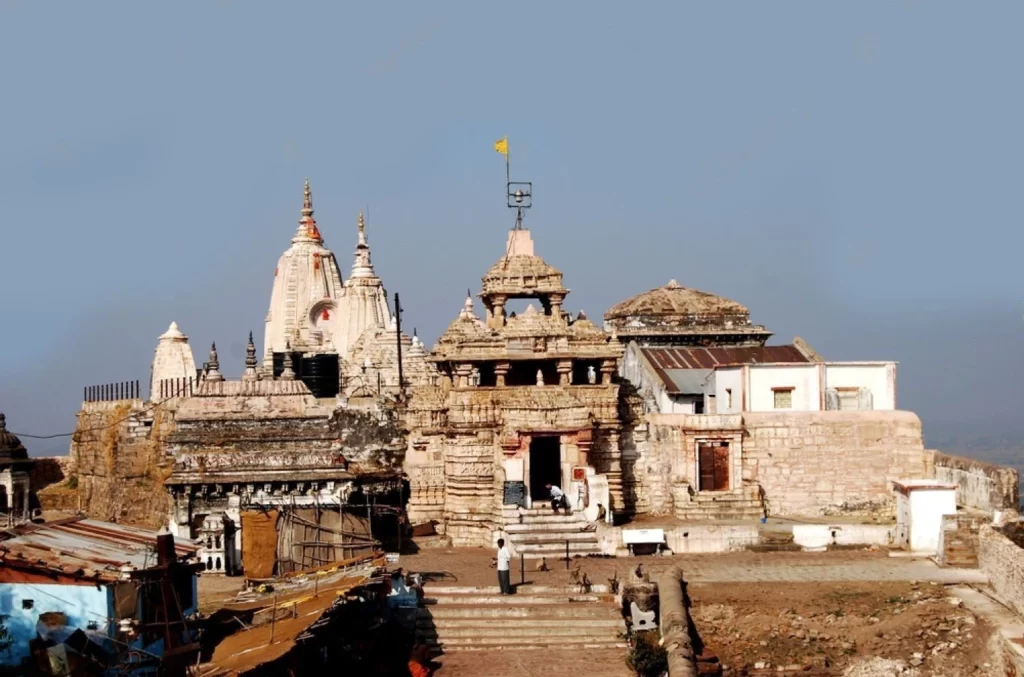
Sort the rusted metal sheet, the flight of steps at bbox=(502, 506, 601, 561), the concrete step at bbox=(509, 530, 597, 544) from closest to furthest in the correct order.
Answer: the rusted metal sheet < the flight of steps at bbox=(502, 506, 601, 561) < the concrete step at bbox=(509, 530, 597, 544)

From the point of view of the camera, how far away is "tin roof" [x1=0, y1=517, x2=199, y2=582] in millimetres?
24109

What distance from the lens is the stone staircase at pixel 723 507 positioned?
3719 cm

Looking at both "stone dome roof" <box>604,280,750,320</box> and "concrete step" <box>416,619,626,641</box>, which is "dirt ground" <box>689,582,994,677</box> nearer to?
"concrete step" <box>416,619,626,641</box>

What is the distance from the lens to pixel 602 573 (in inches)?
1276

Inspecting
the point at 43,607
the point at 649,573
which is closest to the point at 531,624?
the point at 649,573

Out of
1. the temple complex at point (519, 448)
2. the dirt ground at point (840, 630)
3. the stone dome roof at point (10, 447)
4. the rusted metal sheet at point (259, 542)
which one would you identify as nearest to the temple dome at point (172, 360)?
the stone dome roof at point (10, 447)

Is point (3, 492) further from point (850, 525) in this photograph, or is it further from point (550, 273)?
point (850, 525)

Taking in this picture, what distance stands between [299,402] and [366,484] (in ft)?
10.1

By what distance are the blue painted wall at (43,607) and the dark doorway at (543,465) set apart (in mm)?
15469

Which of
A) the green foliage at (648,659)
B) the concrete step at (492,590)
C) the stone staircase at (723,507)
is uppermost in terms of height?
the stone staircase at (723,507)

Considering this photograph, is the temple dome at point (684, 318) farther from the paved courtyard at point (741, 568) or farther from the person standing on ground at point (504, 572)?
the person standing on ground at point (504, 572)

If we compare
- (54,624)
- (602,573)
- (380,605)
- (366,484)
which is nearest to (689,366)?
(366,484)

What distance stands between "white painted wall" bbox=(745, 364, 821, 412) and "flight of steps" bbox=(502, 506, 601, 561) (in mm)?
5916

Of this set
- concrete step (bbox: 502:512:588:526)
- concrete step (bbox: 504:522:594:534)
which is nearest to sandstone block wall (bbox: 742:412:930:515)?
concrete step (bbox: 502:512:588:526)
